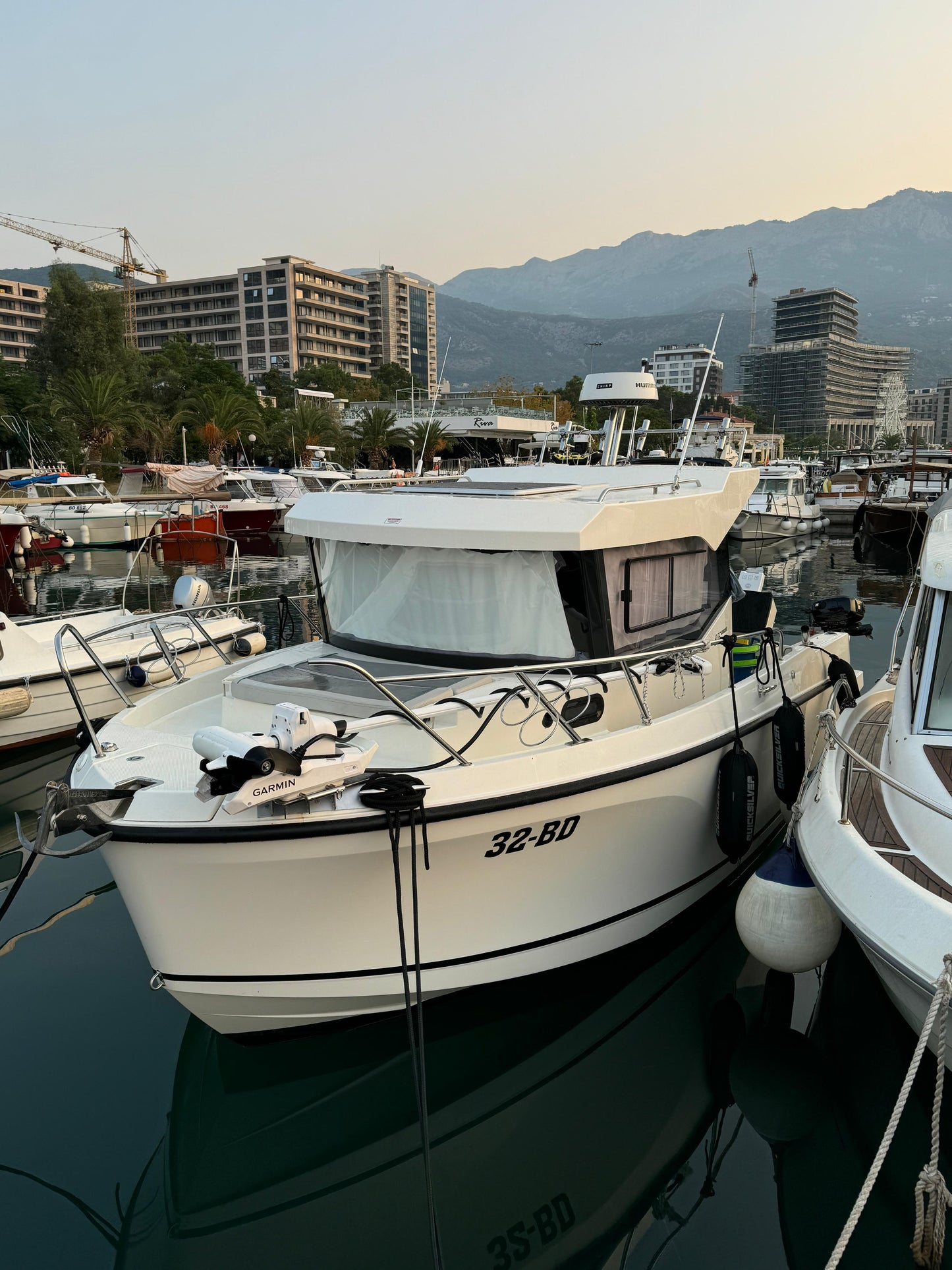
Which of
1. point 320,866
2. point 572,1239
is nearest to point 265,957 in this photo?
point 320,866

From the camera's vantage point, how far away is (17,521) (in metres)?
24.2

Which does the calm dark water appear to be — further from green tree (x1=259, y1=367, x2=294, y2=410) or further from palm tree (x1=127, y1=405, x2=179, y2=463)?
green tree (x1=259, y1=367, x2=294, y2=410)

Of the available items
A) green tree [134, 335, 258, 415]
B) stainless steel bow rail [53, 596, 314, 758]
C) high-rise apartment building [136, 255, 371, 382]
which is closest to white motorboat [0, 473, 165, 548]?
green tree [134, 335, 258, 415]

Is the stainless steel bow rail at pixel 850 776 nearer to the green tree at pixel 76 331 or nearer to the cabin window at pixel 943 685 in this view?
the cabin window at pixel 943 685

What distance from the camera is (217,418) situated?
152 feet

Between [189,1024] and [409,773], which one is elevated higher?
[409,773]

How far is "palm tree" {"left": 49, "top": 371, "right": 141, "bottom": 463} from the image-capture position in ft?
135

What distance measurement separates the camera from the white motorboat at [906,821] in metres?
3.81

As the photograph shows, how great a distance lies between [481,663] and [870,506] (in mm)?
30602

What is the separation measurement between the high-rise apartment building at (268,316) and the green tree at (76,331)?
57.5m

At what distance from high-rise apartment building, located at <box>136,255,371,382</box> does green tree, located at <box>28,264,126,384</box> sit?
189 feet

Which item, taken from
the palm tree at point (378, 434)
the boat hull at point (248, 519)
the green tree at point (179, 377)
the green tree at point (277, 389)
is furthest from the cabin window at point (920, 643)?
the green tree at point (277, 389)

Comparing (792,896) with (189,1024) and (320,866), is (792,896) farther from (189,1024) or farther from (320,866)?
(189,1024)

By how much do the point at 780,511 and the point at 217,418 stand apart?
2878cm
